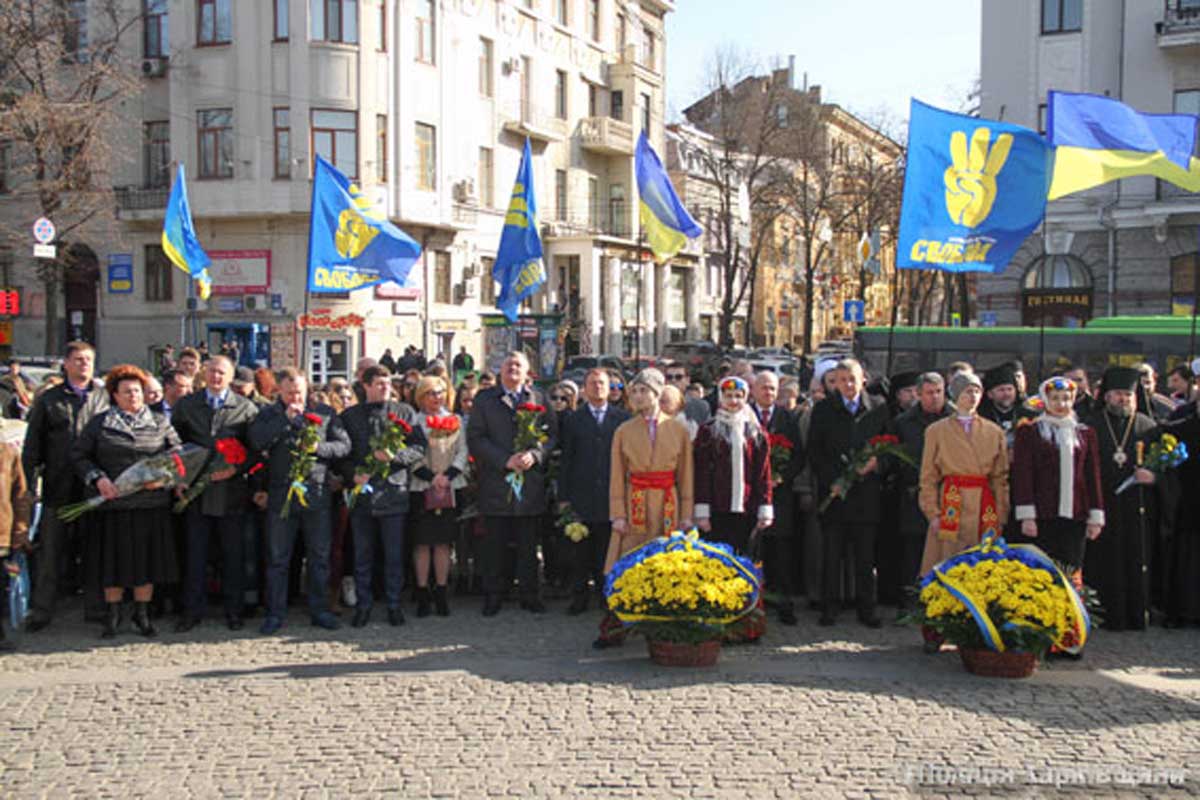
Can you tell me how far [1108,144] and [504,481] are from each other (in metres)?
6.54

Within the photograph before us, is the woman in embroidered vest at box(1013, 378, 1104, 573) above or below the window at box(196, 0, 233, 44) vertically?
below

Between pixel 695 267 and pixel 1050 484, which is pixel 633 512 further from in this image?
pixel 695 267

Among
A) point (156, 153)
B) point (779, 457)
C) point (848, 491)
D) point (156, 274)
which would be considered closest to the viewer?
point (848, 491)

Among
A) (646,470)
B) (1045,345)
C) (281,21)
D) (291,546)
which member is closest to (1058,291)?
(1045,345)

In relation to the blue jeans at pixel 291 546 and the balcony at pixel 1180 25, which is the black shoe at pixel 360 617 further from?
the balcony at pixel 1180 25

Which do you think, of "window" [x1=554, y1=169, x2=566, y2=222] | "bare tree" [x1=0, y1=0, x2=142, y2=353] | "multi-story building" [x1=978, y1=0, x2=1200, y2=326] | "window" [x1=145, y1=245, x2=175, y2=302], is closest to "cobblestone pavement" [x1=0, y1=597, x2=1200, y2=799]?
"bare tree" [x1=0, y1=0, x2=142, y2=353]

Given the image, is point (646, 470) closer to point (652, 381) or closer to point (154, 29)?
point (652, 381)

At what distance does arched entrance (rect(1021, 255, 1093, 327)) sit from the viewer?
104 feet

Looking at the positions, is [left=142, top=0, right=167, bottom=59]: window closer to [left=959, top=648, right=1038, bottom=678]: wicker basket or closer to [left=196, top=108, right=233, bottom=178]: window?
[left=196, top=108, right=233, bottom=178]: window

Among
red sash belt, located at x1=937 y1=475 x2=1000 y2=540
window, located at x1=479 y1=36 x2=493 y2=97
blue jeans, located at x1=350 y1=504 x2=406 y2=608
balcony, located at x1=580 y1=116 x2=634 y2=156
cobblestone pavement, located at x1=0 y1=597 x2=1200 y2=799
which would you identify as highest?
window, located at x1=479 y1=36 x2=493 y2=97

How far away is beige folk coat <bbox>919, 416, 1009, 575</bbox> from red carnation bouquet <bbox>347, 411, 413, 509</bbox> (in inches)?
156

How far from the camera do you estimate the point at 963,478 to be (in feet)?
26.4

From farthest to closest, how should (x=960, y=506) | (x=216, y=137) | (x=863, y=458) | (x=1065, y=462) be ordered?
(x=216, y=137) → (x=863, y=458) → (x=960, y=506) → (x=1065, y=462)

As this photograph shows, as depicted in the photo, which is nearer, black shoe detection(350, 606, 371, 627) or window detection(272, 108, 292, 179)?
black shoe detection(350, 606, 371, 627)
